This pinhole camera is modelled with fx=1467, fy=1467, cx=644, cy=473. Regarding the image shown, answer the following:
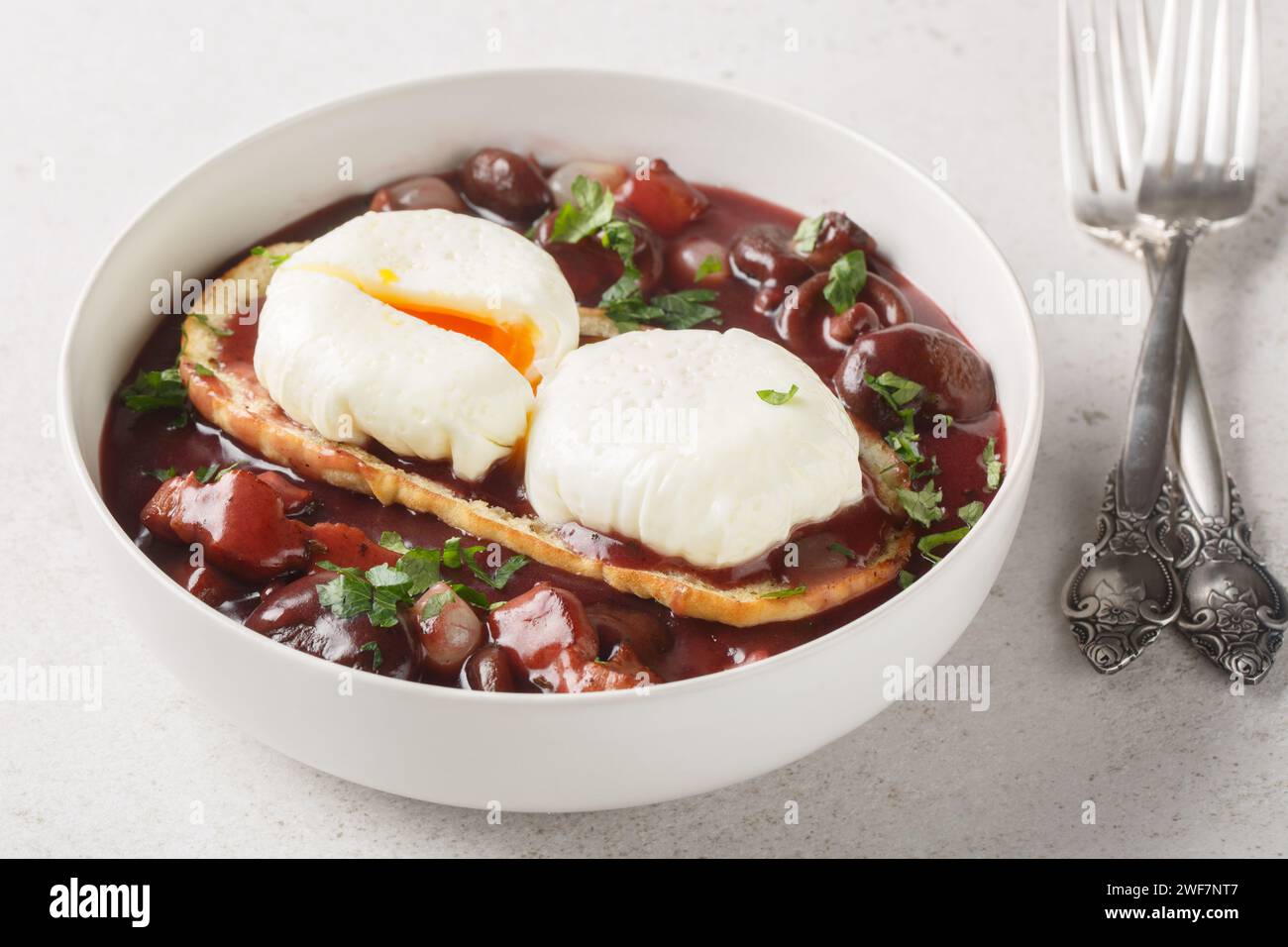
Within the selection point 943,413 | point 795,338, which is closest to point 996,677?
point 943,413

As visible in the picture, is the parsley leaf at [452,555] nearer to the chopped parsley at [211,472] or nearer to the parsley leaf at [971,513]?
the chopped parsley at [211,472]

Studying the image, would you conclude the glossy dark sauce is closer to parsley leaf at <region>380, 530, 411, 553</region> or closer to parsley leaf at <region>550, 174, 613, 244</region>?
parsley leaf at <region>380, 530, 411, 553</region>

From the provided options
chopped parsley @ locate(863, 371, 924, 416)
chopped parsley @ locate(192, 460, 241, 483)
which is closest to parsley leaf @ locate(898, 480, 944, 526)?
chopped parsley @ locate(863, 371, 924, 416)

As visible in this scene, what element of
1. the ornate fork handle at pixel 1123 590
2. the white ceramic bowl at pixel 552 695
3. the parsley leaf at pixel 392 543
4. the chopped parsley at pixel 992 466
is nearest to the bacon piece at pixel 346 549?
the parsley leaf at pixel 392 543

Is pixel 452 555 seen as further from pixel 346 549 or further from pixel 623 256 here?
pixel 623 256

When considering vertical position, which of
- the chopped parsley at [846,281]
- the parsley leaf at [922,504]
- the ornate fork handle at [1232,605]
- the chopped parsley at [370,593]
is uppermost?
the chopped parsley at [846,281]

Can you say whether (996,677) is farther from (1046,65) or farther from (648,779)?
(1046,65)

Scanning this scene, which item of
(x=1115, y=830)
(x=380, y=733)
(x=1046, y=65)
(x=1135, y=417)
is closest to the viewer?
(x=380, y=733)
